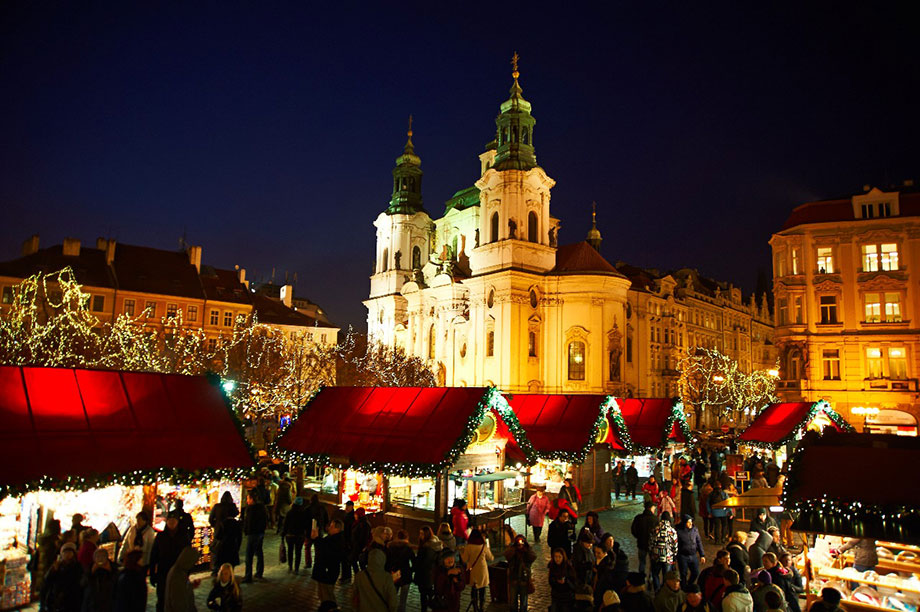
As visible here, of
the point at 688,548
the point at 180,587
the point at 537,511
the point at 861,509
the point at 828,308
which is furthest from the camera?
the point at 828,308

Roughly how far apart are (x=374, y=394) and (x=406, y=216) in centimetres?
4746

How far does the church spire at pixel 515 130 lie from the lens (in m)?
53.4

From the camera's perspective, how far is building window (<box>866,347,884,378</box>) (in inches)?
1339

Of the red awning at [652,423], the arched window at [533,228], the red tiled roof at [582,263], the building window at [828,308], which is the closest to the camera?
the red awning at [652,423]

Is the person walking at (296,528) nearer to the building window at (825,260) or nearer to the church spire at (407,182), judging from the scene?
the building window at (825,260)

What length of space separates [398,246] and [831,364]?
3990cm

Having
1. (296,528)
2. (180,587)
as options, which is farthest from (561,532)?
(180,587)

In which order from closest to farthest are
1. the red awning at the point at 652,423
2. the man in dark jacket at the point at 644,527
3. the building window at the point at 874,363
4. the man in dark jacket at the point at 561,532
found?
the man in dark jacket at the point at 561,532 → the man in dark jacket at the point at 644,527 → the red awning at the point at 652,423 → the building window at the point at 874,363

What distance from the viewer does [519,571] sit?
35.3 feet

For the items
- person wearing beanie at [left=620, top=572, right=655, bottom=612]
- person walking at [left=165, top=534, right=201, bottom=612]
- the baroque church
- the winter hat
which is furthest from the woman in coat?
the baroque church

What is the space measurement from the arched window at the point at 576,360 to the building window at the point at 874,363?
19587 millimetres

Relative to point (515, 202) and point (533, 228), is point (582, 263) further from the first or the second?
point (515, 202)

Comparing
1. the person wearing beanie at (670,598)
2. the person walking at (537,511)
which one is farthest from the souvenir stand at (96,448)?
the person wearing beanie at (670,598)

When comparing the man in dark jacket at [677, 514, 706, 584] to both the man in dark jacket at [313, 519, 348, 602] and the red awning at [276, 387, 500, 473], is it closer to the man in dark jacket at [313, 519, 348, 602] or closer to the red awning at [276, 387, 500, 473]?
the red awning at [276, 387, 500, 473]
